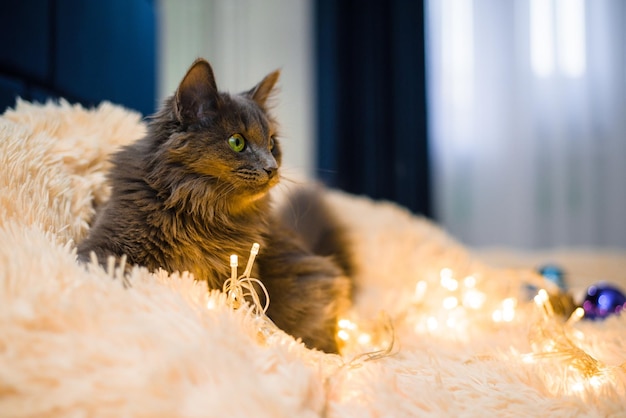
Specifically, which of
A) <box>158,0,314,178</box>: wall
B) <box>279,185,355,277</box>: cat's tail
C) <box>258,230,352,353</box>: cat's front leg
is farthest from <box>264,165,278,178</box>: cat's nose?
<box>158,0,314,178</box>: wall

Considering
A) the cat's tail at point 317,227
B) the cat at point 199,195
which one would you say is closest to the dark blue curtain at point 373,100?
the cat's tail at point 317,227

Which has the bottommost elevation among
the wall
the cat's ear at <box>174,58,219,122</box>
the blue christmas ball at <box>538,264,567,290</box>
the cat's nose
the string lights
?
the blue christmas ball at <box>538,264,567,290</box>

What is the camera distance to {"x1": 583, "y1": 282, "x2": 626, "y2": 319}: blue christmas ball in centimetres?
129

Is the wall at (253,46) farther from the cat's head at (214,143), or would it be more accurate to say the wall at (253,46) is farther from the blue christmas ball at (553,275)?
the cat's head at (214,143)

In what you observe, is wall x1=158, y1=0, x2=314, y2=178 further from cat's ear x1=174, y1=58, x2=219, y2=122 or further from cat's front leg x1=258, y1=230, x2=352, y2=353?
cat's ear x1=174, y1=58, x2=219, y2=122

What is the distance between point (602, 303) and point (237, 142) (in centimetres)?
111

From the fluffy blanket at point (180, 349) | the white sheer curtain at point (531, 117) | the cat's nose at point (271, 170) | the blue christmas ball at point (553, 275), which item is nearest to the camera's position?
the fluffy blanket at point (180, 349)

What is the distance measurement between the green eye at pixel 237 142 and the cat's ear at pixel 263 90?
0.66ft

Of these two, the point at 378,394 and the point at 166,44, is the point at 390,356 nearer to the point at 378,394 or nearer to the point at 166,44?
the point at 378,394

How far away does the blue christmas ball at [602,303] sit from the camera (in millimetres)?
1287

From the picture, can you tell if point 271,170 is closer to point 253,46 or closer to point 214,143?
point 214,143

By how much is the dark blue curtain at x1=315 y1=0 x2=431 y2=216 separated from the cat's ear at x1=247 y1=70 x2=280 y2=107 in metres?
1.74

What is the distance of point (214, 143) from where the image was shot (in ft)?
2.83

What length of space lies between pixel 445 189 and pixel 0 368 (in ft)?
8.78
